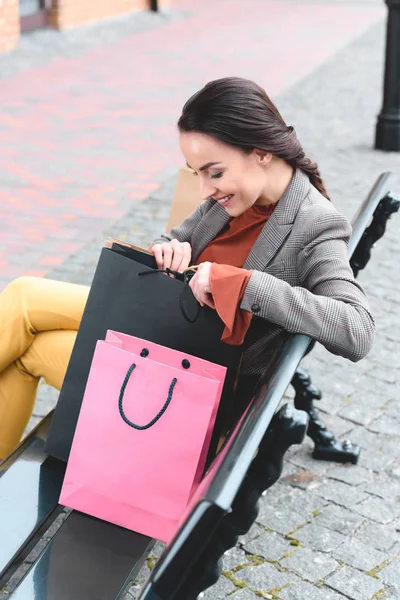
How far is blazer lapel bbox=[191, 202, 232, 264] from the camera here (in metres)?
2.66

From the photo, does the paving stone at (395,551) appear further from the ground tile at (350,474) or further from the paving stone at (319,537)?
the ground tile at (350,474)

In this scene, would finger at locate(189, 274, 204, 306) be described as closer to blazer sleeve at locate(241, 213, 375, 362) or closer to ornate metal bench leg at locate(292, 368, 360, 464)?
blazer sleeve at locate(241, 213, 375, 362)

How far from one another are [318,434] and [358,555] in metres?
0.60

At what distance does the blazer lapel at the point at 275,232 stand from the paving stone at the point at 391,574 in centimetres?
106

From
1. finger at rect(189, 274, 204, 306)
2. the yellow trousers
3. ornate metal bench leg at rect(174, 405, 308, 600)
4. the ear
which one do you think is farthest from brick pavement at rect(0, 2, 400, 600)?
the ear

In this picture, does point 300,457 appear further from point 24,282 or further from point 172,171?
point 172,171

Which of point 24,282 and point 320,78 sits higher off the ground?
point 24,282

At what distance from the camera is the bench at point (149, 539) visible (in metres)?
1.51

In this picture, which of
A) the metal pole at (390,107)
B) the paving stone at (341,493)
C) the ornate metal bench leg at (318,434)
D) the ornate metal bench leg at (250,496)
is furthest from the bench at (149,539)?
the metal pole at (390,107)

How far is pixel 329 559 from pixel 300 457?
2.08 feet

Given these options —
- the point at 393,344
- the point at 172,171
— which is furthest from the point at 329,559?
the point at 172,171

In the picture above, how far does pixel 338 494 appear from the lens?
322cm

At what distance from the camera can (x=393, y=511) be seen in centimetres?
313

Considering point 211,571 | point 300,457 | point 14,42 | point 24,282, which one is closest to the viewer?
point 211,571
